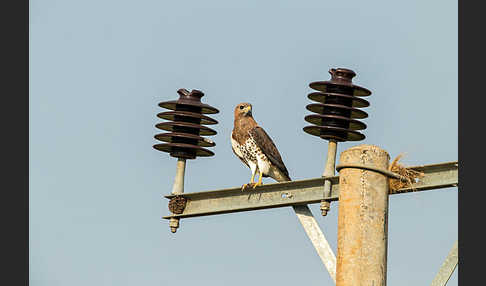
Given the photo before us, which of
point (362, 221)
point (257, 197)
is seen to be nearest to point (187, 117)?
point (257, 197)

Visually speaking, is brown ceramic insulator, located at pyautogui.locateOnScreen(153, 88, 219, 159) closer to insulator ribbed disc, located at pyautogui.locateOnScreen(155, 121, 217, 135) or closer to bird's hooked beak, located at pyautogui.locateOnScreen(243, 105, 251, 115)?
insulator ribbed disc, located at pyautogui.locateOnScreen(155, 121, 217, 135)

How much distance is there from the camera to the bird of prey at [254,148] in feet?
44.4

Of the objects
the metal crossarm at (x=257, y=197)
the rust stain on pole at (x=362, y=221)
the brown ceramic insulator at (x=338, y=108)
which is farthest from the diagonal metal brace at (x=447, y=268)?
the brown ceramic insulator at (x=338, y=108)

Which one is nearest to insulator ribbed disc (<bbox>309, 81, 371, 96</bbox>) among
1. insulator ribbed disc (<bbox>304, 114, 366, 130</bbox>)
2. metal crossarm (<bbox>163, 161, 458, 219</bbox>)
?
insulator ribbed disc (<bbox>304, 114, 366, 130</bbox>)

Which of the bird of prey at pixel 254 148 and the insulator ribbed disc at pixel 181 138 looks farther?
the bird of prey at pixel 254 148

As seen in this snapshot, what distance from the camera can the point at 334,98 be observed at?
10383 mm

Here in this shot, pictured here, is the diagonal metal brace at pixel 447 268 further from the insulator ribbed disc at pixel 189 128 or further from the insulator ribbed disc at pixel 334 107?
the insulator ribbed disc at pixel 189 128

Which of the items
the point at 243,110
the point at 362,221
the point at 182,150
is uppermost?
the point at 243,110

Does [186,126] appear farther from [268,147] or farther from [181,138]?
[268,147]

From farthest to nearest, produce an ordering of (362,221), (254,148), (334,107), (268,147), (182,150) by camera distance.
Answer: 1. (254,148)
2. (268,147)
3. (182,150)
4. (334,107)
5. (362,221)

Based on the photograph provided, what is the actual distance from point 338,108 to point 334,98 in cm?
11

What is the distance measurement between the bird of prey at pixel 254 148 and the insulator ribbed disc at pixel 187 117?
189cm

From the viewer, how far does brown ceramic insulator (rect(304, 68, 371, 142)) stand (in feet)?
34.0

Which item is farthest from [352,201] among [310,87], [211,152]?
[211,152]
